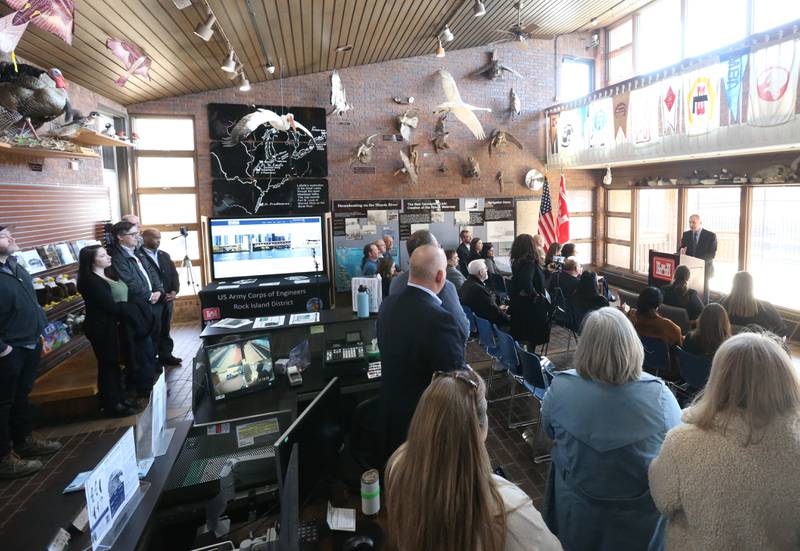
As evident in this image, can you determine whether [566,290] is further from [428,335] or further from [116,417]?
[116,417]

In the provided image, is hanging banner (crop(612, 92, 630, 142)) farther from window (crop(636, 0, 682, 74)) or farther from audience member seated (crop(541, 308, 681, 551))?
audience member seated (crop(541, 308, 681, 551))

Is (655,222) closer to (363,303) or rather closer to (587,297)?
(587,297)

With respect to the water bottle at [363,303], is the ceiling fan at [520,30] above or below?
above

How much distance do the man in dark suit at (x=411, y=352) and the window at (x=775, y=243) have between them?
668 centimetres

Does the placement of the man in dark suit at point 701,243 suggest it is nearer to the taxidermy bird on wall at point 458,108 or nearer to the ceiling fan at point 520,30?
the taxidermy bird on wall at point 458,108

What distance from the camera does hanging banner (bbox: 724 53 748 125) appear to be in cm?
555

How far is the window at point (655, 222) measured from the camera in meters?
8.88

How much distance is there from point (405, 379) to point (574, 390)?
0.74m

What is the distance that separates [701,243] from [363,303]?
20.8 ft

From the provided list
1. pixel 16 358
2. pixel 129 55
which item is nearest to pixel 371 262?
pixel 129 55

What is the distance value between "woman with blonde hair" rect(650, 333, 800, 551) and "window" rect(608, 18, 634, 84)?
978 cm

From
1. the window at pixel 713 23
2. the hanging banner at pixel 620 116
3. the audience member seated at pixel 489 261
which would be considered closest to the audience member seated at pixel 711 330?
the audience member seated at pixel 489 261

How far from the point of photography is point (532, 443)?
3.71 metres

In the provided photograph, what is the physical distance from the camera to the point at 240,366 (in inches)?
107
